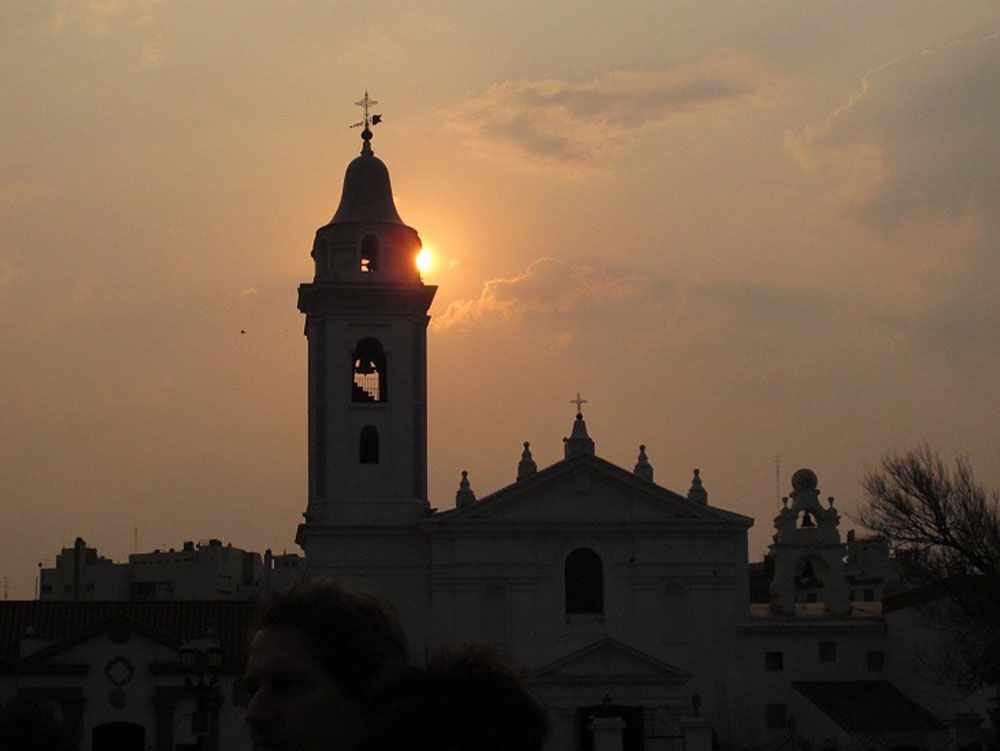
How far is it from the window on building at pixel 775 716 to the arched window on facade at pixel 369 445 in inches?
514

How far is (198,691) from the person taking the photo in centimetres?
2708

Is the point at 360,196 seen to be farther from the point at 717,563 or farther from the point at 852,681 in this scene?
the point at 852,681

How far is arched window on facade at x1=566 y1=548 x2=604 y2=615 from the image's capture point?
5284cm

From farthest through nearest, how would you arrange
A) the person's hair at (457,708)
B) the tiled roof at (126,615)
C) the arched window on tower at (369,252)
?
the arched window on tower at (369,252) < the tiled roof at (126,615) < the person's hair at (457,708)

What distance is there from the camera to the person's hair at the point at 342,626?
4234 mm

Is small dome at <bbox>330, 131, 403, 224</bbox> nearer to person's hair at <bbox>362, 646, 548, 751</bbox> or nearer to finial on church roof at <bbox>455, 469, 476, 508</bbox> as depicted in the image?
finial on church roof at <bbox>455, 469, 476, 508</bbox>

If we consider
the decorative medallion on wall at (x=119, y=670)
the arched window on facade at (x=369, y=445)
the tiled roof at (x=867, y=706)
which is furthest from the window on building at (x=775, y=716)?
the decorative medallion on wall at (x=119, y=670)

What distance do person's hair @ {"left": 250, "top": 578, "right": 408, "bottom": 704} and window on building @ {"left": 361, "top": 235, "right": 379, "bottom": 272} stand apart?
48.9 metres

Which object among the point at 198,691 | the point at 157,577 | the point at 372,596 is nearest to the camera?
the point at 372,596

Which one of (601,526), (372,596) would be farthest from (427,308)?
(372,596)

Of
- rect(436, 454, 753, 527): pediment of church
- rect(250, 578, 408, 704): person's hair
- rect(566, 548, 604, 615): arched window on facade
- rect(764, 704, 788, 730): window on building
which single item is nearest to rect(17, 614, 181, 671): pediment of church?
rect(436, 454, 753, 527): pediment of church

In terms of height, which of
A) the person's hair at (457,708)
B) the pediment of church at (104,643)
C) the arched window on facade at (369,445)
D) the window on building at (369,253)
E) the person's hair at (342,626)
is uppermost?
the window on building at (369,253)

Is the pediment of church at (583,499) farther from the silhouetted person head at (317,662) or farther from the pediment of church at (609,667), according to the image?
the silhouetted person head at (317,662)

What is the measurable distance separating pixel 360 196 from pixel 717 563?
1438 centimetres
